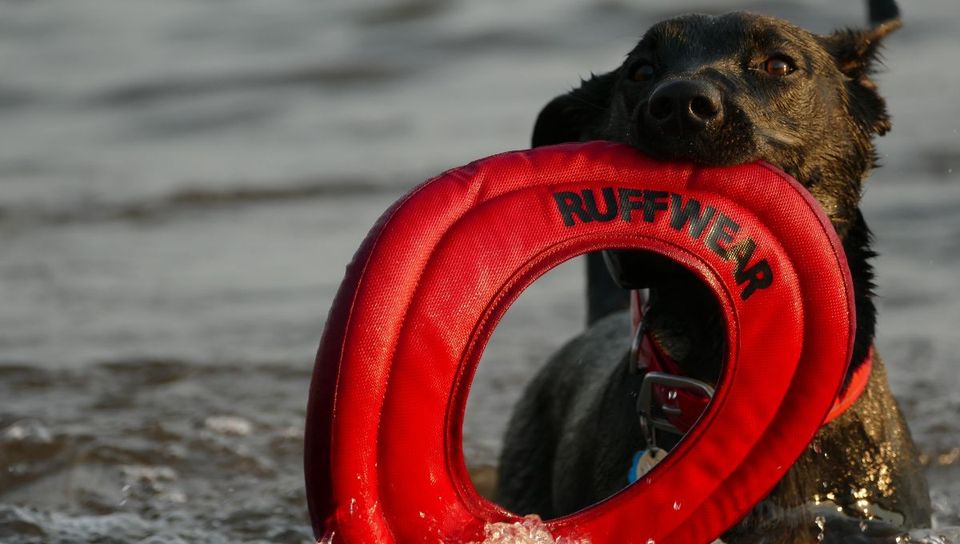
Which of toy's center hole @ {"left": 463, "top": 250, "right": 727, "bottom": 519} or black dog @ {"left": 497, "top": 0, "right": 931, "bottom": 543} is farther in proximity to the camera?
toy's center hole @ {"left": 463, "top": 250, "right": 727, "bottom": 519}

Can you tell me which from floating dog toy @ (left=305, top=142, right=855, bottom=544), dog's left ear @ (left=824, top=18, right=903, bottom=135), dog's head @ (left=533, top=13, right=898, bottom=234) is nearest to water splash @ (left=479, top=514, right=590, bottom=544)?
floating dog toy @ (left=305, top=142, right=855, bottom=544)

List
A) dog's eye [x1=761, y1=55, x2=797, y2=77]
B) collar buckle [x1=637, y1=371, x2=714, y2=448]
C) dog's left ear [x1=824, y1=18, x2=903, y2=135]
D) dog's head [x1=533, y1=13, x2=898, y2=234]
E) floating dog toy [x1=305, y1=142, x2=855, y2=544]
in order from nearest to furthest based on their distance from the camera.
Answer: floating dog toy [x1=305, y1=142, x2=855, y2=544] < dog's head [x1=533, y1=13, x2=898, y2=234] < collar buckle [x1=637, y1=371, x2=714, y2=448] < dog's eye [x1=761, y1=55, x2=797, y2=77] < dog's left ear [x1=824, y1=18, x2=903, y2=135]

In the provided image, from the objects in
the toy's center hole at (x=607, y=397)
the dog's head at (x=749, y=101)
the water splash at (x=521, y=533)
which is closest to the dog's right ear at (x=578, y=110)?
the dog's head at (x=749, y=101)

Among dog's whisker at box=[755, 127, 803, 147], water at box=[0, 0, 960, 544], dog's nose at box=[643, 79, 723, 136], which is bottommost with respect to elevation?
water at box=[0, 0, 960, 544]

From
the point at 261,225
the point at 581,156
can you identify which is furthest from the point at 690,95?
the point at 261,225

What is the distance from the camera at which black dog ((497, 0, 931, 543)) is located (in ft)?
11.1

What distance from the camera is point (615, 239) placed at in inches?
127

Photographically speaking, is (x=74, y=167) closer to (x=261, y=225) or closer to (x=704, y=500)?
(x=261, y=225)

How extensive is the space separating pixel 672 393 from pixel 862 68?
123cm

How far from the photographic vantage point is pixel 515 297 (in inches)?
125

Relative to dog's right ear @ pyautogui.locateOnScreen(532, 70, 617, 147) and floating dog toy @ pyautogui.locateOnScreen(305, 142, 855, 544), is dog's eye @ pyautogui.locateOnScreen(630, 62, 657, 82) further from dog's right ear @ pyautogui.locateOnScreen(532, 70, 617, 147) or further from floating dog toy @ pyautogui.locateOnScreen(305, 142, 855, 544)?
floating dog toy @ pyautogui.locateOnScreen(305, 142, 855, 544)

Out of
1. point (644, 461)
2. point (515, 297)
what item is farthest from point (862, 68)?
point (515, 297)

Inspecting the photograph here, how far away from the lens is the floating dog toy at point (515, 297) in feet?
9.95

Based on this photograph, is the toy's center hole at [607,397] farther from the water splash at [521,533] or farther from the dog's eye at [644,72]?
the dog's eye at [644,72]
